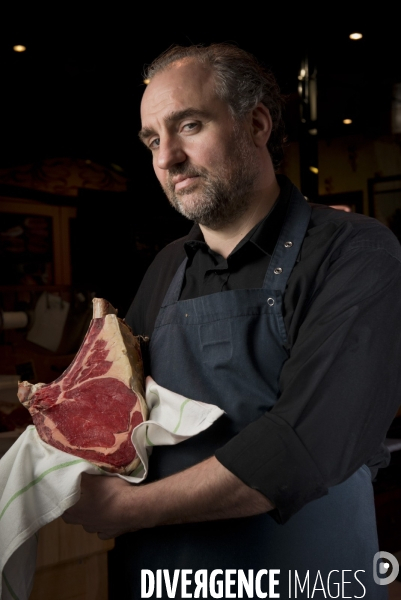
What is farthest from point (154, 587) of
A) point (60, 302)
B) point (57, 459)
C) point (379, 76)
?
point (379, 76)

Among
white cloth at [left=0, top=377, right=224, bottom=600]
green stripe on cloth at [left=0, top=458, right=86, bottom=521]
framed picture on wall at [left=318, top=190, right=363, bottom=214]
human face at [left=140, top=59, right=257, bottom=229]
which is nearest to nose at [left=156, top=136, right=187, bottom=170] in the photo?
human face at [left=140, top=59, right=257, bottom=229]

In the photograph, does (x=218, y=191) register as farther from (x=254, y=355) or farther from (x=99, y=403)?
(x=99, y=403)

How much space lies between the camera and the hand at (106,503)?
1.38m

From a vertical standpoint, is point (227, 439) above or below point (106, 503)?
above

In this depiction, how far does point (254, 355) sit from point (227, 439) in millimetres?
177

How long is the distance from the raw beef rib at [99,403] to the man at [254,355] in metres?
0.06

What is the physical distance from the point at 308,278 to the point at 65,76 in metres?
1.74

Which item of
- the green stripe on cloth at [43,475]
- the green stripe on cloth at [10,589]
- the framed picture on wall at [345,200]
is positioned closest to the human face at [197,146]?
the green stripe on cloth at [43,475]

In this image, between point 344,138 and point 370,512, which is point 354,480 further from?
point 344,138

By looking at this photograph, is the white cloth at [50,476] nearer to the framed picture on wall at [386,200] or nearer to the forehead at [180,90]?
the forehead at [180,90]

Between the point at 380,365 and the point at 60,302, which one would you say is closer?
the point at 380,365

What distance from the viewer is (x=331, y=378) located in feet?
4.17

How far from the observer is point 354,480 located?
58.9 inches

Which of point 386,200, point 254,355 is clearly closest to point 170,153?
point 254,355
